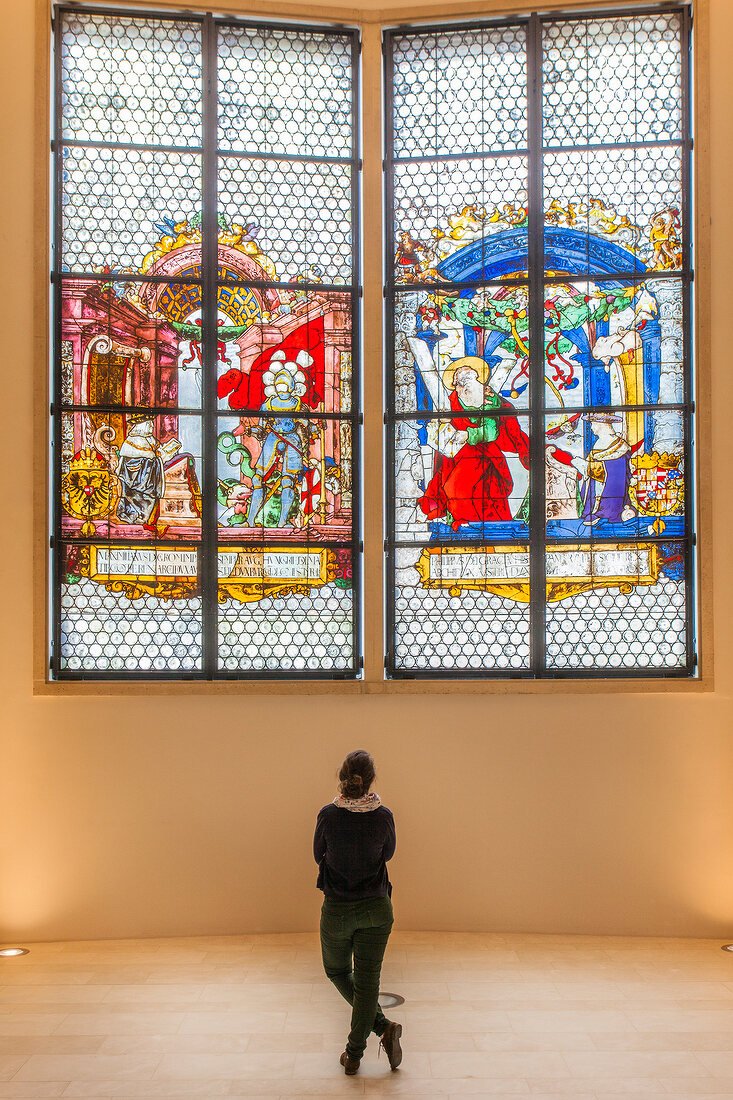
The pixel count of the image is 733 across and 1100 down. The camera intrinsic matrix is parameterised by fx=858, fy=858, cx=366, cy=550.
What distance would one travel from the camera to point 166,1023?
11.2 feet

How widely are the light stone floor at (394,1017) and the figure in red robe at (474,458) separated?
86.2 inches

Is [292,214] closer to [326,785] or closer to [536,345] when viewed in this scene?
[536,345]

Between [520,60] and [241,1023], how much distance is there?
4.87 m

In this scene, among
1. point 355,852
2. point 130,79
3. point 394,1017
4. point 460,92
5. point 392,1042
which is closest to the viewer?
point 355,852

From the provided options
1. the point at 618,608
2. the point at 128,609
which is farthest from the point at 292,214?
the point at 618,608

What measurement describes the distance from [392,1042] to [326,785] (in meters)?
1.59

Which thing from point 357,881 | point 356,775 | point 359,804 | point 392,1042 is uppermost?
point 356,775

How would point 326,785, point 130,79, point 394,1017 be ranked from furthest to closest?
point 130,79, point 326,785, point 394,1017

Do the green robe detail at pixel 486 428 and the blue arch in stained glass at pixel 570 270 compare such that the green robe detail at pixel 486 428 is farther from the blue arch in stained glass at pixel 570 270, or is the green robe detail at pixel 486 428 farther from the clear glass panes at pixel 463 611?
the clear glass panes at pixel 463 611

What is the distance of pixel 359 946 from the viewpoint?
9.33 ft

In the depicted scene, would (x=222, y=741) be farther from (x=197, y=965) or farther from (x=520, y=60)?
(x=520, y=60)

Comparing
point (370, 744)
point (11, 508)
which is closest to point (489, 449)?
point (370, 744)

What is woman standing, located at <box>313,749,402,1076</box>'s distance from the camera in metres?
2.83

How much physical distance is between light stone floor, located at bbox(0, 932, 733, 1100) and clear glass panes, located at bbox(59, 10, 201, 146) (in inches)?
164
